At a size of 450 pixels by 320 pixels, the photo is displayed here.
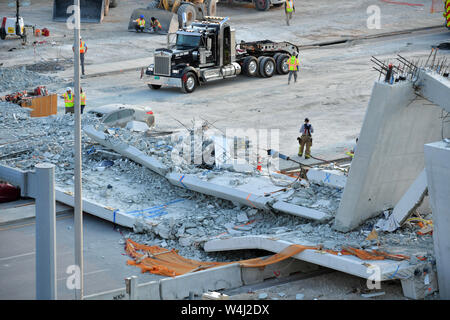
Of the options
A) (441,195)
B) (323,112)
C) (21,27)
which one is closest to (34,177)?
(441,195)

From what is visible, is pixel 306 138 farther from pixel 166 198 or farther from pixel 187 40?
pixel 187 40

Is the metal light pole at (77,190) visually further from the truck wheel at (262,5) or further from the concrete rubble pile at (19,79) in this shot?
the truck wheel at (262,5)

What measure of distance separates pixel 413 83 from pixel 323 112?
14.5m

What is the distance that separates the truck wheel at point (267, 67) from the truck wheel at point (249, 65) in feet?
1.07

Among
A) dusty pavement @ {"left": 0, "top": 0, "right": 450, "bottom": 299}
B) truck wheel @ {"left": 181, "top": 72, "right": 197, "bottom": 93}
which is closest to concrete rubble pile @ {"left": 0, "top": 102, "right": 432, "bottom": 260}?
dusty pavement @ {"left": 0, "top": 0, "right": 450, "bottom": 299}

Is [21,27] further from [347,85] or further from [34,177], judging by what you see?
[34,177]

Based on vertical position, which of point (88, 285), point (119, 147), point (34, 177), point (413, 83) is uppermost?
point (413, 83)

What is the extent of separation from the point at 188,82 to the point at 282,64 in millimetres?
6042

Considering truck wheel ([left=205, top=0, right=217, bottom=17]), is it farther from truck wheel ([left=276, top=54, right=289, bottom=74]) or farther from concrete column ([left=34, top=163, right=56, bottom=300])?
concrete column ([left=34, top=163, right=56, bottom=300])

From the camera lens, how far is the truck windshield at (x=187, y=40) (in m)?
33.1

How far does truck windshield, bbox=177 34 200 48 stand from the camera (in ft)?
109

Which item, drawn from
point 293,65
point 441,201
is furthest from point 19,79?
point 441,201

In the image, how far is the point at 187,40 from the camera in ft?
109

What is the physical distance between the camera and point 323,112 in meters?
29.6
